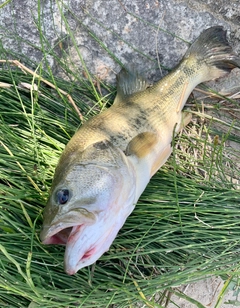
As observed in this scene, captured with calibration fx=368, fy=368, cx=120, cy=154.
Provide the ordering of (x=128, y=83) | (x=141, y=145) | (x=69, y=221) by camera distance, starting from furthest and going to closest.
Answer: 1. (x=128, y=83)
2. (x=141, y=145)
3. (x=69, y=221)

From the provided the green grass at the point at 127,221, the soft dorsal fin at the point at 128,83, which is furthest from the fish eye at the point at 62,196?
the soft dorsal fin at the point at 128,83

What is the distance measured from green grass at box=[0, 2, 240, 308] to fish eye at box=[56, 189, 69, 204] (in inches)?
19.1

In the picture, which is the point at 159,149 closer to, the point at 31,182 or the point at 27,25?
the point at 31,182

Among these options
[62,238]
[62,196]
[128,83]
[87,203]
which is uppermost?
[128,83]

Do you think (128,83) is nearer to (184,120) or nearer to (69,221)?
(184,120)

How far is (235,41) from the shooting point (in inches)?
130

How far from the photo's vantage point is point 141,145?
2.60 metres

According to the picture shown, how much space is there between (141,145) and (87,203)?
0.62 metres

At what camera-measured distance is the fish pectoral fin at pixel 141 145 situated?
2557mm

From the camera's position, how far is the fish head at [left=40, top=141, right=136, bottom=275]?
86.3 inches

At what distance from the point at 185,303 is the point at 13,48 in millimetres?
2656

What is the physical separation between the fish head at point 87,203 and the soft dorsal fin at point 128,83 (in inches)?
26.3

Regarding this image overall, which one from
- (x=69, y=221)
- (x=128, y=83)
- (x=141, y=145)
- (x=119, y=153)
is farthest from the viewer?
(x=128, y=83)

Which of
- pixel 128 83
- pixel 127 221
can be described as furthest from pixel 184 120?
pixel 127 221
